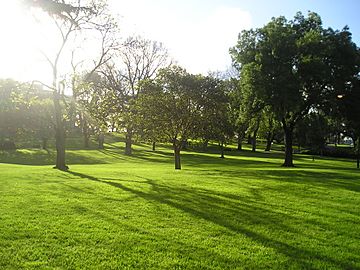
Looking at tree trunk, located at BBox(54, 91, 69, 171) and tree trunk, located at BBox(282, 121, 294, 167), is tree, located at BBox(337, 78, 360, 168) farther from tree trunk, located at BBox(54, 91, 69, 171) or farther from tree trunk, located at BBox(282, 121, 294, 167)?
tree trunk, located at BBox(54, 91, 69, 171)

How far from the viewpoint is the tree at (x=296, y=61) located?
29172 millimetres

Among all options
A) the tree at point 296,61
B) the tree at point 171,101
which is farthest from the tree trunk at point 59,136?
the tree at point 296,61

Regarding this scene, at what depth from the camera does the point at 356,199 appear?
13.0 meters

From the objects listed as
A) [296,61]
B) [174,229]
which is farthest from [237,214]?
[296,61]

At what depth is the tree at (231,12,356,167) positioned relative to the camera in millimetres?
29172

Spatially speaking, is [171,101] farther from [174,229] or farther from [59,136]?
[174,229]

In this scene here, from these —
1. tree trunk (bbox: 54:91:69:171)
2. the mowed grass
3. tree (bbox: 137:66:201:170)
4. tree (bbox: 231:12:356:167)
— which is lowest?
the mowed grass

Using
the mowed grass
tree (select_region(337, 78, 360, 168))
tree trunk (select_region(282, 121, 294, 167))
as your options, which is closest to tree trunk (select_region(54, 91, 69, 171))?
the mowed grass

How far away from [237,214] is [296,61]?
23980mm

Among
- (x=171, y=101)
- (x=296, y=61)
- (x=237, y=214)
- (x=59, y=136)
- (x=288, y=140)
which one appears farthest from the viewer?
(x=288, y=140)

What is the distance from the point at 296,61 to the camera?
101ft

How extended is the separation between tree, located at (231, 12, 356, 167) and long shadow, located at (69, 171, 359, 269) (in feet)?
58.2

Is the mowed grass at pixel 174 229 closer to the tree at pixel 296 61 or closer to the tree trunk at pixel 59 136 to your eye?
the tree trunk at pixel 59 136

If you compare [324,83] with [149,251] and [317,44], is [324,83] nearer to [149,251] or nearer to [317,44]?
[317,44]
